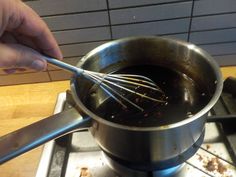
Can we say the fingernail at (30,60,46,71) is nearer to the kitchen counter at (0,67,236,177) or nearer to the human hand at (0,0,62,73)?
the human hand at (0,0,62,73)

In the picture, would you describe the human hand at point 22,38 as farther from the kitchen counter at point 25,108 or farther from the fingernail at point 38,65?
the kitchen counter at point 25,108

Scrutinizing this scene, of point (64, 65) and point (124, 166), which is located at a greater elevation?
point (64, 65)

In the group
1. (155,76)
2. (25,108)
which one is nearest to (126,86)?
(155,76)

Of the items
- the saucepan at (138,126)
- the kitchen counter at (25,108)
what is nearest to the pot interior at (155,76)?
the saucepan at (138,126)

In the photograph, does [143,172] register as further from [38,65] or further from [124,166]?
[38,65]

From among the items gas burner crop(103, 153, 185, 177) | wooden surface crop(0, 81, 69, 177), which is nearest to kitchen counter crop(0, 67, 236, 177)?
wooden surface crop(0, 81, 69, 177)

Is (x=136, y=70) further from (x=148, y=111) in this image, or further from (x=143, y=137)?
(x=143, y=137)
